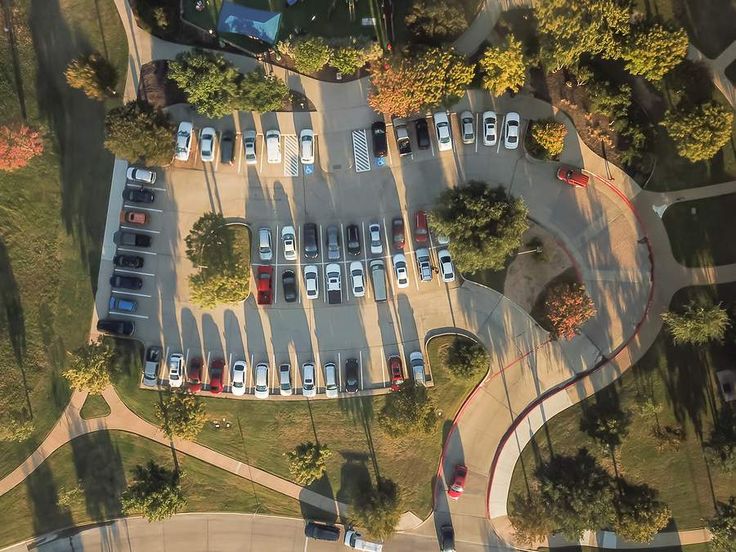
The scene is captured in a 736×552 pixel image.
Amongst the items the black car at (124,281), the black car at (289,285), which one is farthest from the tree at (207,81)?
the black car at (124,281)

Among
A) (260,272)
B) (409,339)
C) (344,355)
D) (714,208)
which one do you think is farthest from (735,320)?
(260,272)

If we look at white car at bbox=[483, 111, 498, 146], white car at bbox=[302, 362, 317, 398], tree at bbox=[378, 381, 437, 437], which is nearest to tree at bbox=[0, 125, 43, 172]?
white car at bbox=[302, 362, 317, 398]

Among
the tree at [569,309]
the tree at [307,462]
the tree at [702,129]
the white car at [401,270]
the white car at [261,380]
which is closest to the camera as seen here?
the tree at [702,129]

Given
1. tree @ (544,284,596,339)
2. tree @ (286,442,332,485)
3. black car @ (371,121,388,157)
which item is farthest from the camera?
black car @ (371,121,388,157)

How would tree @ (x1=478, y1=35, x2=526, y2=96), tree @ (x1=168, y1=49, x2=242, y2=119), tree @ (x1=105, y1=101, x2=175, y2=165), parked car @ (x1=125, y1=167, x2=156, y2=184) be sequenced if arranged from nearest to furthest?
tree @ (x1=478, y1=35, x2=526, y2=96)
tree @ (x1=105, y1=101, x2=175, y2=165)
tree @ (x1=168, y1=49, x2=242, y2=119)
parked car @ (x1=125, y1=167, x2=156, y2=184)

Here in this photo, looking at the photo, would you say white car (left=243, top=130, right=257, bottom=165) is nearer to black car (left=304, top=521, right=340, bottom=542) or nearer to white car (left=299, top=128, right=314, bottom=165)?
white car (left=299, top=128, right=314, bottom=165)

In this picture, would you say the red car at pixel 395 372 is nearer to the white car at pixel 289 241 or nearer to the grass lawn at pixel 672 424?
the white car at pixel 289 241
